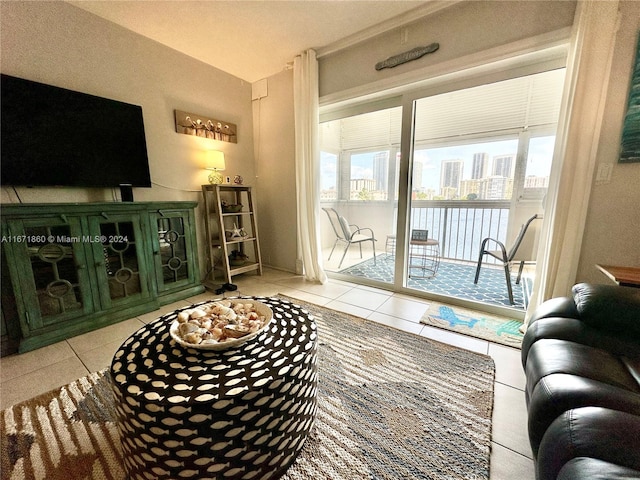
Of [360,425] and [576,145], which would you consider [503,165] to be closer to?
[576,145]

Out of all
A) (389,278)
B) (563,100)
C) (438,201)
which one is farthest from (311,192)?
(563,100)

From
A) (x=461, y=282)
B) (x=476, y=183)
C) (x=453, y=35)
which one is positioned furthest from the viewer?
(x=476, y=183)

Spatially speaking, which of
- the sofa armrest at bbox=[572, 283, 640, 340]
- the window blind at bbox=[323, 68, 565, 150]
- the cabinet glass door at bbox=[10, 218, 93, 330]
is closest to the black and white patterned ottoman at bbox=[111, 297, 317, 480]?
the sofa armrest at bbox=[572, 283, 640, 340]

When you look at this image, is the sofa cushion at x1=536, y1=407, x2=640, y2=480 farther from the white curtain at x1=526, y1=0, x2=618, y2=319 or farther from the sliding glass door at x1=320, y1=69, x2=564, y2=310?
the sliding glass door at x1=320, y1=69, x2=564, y2=310

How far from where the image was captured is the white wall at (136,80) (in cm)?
175

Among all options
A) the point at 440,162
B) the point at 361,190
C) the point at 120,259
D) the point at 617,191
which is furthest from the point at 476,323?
the point at 120,259

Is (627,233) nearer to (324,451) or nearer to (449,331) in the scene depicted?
(449,331)

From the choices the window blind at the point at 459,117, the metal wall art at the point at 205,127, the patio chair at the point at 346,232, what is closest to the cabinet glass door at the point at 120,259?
the metal wall art at the point at 205,127

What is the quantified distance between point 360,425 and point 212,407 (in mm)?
712

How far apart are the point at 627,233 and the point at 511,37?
1530mm

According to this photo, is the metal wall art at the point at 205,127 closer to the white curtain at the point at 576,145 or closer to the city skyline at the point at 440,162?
the city skyline at the point at 440,162

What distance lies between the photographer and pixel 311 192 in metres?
2.84

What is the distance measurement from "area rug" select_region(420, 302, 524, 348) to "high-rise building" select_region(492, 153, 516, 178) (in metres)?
1.81

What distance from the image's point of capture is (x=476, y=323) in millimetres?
1963
